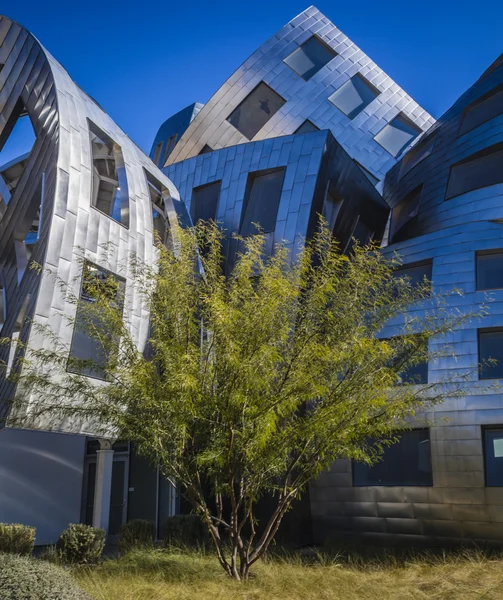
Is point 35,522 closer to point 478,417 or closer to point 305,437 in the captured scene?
point 305,437

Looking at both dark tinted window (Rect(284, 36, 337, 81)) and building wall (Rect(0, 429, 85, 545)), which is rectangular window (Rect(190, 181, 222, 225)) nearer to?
building wall (Rect(0, 429, 85, 545))

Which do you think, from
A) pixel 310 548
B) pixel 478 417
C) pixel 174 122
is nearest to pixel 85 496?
pixel 310 548

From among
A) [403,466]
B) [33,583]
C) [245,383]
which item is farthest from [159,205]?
[33,583]

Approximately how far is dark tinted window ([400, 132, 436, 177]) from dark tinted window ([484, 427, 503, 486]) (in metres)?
11.4

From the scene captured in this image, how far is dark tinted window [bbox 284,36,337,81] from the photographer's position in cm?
2739

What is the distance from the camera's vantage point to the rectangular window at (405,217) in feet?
70.1

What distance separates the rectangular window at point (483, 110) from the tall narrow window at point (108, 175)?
11.2 m

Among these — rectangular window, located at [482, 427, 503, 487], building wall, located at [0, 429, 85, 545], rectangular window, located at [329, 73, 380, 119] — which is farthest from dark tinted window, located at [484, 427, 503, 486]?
rectangular window, located at [329, 73, 380, 119]

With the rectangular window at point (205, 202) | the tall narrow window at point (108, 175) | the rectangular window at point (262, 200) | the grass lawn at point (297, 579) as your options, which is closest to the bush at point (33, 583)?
the grass lawn at point (297, 579)

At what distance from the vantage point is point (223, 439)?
425 inches

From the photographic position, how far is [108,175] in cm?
2323

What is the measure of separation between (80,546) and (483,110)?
17.5 meters

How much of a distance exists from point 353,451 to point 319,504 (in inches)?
203

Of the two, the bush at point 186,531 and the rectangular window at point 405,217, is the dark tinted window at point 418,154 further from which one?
the bush at point 186,531
